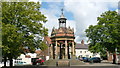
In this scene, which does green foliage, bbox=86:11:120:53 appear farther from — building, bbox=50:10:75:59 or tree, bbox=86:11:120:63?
building, bbox=50:10:75:59

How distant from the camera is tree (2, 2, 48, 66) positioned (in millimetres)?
19453

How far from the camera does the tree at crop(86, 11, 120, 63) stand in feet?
118

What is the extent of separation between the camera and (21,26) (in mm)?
23172

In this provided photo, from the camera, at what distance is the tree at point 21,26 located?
1945 cm

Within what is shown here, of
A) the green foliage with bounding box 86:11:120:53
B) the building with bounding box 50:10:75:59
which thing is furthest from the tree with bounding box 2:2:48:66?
the green foliage with bounding box 86:11:120:53

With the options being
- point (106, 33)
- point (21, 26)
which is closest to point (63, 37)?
point (106, 33)

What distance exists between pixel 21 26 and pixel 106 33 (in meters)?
20.8

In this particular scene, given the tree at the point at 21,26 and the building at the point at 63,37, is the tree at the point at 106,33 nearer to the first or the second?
the building at the point at 63,37

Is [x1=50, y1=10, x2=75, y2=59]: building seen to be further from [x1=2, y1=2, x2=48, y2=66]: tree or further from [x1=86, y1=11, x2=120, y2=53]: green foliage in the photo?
[x1=2, y1=2, x2=48, y2=66]: tree

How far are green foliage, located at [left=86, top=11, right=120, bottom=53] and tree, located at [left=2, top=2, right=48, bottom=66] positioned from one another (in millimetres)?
17444

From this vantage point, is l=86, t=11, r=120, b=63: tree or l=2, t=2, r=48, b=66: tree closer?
l=2, t=2, r=48, b=66: tree

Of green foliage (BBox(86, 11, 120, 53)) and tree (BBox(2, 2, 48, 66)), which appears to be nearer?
tree (BBox(2, 2, 48, 66))

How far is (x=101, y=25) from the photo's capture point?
38.9 m

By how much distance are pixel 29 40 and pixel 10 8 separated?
16.0 feet
